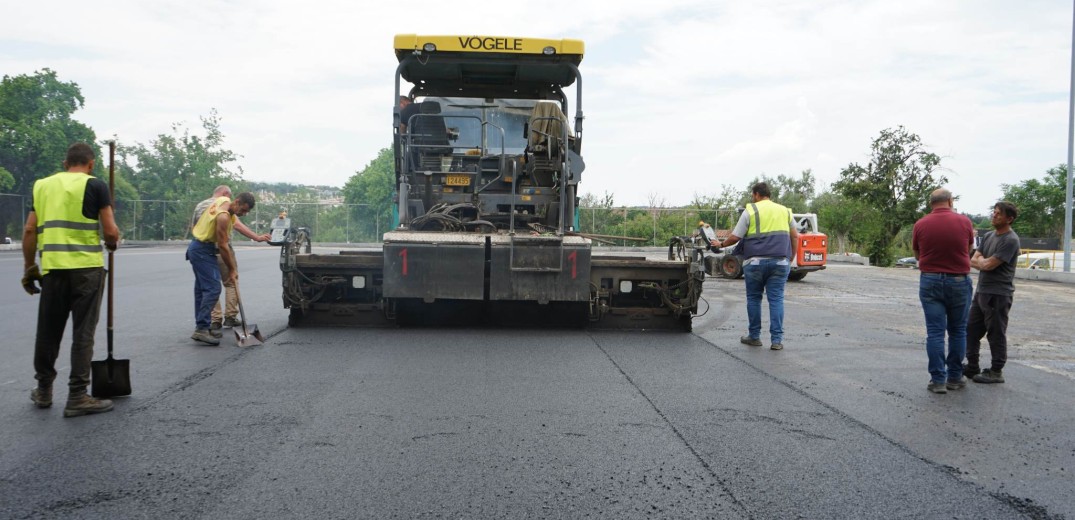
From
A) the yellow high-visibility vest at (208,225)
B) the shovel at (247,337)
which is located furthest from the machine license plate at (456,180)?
the shovel at (247,337)

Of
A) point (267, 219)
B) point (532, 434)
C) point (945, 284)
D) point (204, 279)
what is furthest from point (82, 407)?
point (267, 219)

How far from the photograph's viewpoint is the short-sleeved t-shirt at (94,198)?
5.28 meters

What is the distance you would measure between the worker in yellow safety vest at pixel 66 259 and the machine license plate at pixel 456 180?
501cm

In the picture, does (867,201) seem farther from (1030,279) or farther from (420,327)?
(420,327)

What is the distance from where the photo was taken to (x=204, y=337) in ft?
26.8

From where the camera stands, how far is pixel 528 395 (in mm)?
5875

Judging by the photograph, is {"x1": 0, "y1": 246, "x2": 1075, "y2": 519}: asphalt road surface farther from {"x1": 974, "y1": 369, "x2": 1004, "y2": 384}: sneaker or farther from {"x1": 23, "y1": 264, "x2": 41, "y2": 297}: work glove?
{"x1": 23, "y1": 264, "x2": 41, "y2": 297}: work glove

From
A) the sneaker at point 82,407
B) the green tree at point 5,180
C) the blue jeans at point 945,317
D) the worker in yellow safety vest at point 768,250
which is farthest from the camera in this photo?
the green tree at point 5,180

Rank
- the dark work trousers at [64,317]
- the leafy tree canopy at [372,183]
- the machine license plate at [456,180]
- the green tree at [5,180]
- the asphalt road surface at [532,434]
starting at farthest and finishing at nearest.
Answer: the leafy tree canopy at [372,183]
the green tree at [5,180]
the machine license plate at [456,180]
the dark work trousers at [64,317]
the asphalt road surface at [532,434]

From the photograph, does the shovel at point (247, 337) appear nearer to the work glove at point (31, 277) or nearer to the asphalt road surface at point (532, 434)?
the asphalt road surface at point (532, 434)

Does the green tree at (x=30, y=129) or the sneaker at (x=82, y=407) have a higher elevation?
the green tree at (x=30, y=129)

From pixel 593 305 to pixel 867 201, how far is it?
35.1 metres

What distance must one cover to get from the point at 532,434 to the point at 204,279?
16.2ft

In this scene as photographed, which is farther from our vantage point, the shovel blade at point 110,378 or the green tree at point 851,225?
the green tree at point 851,225
